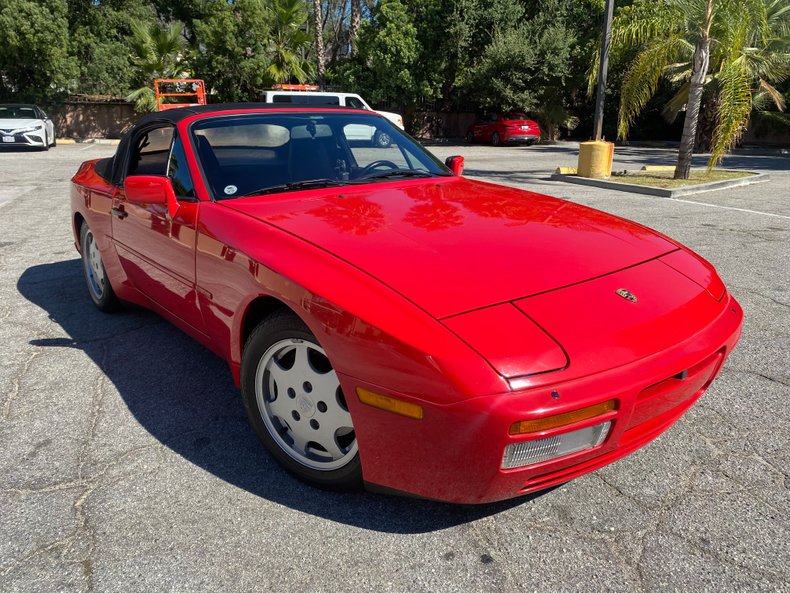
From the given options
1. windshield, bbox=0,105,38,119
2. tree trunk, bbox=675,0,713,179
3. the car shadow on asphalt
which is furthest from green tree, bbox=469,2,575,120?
the car shadow on asphalt

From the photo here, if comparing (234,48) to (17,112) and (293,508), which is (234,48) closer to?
(17,112)

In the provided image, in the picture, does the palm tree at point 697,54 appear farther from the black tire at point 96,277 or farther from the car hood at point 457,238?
the black tire at point 96,277

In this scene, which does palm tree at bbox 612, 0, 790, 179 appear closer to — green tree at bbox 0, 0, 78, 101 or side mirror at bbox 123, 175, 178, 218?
side mirror at bbox 123, 175, 178, 218

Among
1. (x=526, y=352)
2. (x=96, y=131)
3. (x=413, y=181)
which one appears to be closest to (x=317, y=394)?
(x=526, y=352)

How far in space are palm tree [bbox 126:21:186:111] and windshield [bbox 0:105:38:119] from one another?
203 inches

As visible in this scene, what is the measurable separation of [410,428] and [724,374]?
2257mm

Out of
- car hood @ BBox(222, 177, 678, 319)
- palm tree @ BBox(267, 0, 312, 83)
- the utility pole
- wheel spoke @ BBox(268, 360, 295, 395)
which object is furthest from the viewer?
palm tree @ BBox(267, 0, 312, 83)

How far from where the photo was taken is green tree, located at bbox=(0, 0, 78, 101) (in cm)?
2130

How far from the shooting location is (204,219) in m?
2.71

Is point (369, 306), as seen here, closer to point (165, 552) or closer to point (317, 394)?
point (317, 394)

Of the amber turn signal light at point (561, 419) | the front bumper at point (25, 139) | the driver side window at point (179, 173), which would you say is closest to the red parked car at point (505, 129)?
the front bumper at point (25, 139)

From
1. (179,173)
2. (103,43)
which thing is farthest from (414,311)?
(103,43)

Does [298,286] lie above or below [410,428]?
above

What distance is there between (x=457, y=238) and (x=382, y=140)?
1.47 meters
